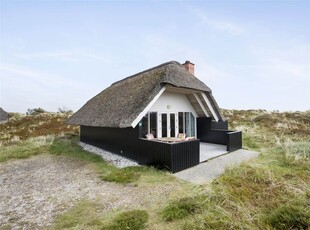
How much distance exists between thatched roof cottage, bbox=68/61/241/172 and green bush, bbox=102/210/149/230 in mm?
3331

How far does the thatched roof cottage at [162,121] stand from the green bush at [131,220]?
3.33 m

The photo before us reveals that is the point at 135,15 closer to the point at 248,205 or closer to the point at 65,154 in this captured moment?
the point at 65,154

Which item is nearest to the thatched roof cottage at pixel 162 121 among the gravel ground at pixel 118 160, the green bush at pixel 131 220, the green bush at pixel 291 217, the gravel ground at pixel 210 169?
the gravel ground at pixel 118 160

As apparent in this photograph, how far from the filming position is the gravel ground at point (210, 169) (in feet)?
23.2

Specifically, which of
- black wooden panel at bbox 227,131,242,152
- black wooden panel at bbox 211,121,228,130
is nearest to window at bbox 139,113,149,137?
black wooden panel at bbox 227,131,242,152

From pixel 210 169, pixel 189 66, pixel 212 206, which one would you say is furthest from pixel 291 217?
pixel 189 66

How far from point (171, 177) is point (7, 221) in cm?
515

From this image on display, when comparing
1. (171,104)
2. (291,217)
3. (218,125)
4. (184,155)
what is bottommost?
(291,217)

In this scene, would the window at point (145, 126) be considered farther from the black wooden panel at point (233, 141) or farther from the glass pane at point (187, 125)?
the black wooden panel at point (233, 141)

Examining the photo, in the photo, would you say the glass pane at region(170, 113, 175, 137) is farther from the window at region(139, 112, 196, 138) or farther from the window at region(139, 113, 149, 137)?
the window at region(139, 113, 149, 137)

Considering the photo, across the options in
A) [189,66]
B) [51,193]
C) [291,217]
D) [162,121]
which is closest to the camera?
[291,217]

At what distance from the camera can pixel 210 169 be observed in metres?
8.11

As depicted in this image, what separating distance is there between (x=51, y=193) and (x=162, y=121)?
718cm

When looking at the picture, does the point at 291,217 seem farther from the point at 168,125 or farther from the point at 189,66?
the point at 189,66
